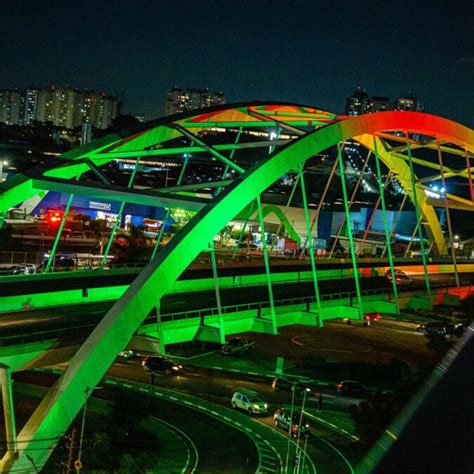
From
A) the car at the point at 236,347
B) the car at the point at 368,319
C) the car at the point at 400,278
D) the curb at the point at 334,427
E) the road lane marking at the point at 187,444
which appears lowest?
A: the road lane marking at the point at 187,444

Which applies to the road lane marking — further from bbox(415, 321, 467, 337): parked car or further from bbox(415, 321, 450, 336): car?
bbox(415, 321, 450, 336): car

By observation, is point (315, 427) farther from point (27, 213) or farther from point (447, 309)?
point (27, 213)

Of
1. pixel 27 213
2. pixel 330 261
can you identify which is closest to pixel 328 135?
pixel 330 261

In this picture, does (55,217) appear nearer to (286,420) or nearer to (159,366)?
(159,366)

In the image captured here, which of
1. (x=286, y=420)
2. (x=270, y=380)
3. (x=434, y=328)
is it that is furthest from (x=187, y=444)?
(x=434, y=328)

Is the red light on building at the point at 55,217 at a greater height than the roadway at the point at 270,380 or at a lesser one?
greater

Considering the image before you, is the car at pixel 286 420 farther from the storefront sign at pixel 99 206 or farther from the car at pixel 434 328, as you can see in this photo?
the storefront sign at pixel 99 206

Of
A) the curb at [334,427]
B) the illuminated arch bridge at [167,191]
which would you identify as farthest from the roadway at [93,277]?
the curb at [334,427]
